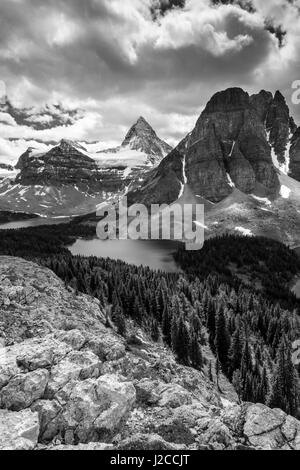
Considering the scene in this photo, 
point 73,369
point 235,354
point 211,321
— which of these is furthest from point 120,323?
point 211,321

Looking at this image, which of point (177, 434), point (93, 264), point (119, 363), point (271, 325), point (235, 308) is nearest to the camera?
point (177, 434)

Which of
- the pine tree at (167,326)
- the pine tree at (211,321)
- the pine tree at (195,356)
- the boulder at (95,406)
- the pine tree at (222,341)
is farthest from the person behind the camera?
the pine tree at (211,321)

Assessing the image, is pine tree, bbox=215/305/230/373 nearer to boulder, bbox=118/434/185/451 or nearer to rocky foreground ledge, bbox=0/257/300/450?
rocky foreground ledge, bbox=0/257/300/450

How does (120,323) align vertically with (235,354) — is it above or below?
above

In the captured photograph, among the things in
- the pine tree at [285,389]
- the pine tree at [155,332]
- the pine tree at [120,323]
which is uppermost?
the pine tree at [120,323]

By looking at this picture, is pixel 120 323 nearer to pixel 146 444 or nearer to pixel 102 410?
pixel 102 410

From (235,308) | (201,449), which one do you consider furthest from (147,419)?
(235,308)

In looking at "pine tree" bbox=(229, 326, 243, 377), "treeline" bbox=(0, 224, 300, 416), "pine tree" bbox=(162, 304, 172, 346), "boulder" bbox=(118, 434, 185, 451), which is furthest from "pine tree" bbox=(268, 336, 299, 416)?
"boulder" bbox=(118, 434, 185, 451)

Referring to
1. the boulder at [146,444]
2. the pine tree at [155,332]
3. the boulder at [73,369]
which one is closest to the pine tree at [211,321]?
the pine tree at [155,332]

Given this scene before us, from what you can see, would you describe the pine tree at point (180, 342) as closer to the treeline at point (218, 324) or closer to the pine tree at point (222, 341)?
the treeline at point (218, 324)
